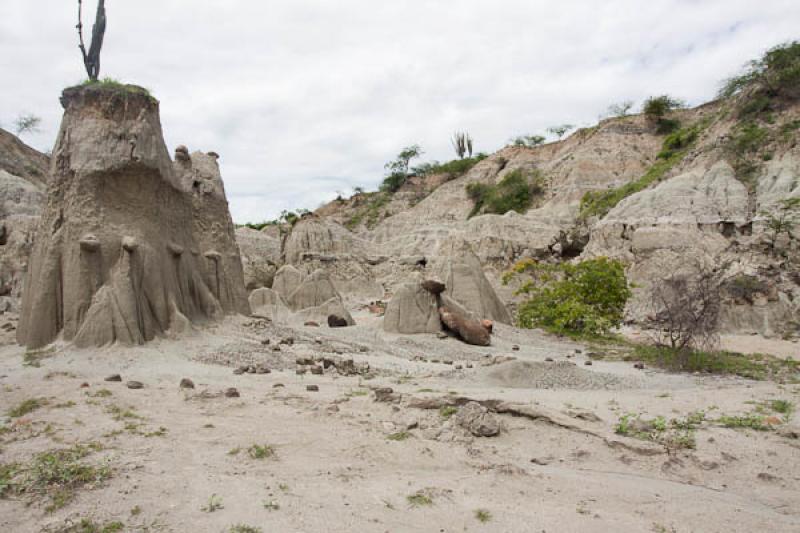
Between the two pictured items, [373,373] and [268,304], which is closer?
[373,373]

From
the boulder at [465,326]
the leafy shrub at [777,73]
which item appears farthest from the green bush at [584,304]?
the leafy shrub at [777,73]

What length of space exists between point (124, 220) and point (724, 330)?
1575 cm

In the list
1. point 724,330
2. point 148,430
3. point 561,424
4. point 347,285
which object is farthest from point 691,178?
point 148,430

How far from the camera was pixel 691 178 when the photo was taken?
24.2 m

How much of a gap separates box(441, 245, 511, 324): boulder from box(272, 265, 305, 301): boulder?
6.86 m

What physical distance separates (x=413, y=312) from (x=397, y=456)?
28.9ft

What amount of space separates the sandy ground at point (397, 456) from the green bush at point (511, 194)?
34.6 metres

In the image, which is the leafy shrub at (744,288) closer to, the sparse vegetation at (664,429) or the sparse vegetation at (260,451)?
the sparse vegetation at (664,429)

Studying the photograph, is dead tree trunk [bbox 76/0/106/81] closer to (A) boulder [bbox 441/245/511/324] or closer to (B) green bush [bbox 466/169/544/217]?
(A) boulder [bbox 441/245/511/324]

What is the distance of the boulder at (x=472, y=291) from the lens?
16219 mm

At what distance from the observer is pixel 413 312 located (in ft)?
43.4

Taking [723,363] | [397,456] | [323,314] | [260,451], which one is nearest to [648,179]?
[323,314]

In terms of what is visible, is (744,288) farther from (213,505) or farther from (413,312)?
(213,505)

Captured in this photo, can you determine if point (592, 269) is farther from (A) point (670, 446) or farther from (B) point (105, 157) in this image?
(B) point (105, 157)
